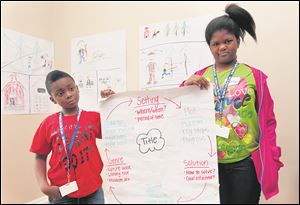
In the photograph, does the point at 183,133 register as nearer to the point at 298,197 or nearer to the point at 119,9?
the point at 119,9

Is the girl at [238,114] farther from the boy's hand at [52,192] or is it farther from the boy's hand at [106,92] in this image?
the boy's hand at [52,192]

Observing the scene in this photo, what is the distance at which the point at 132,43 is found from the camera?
0.87m

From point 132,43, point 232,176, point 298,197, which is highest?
point 132,43

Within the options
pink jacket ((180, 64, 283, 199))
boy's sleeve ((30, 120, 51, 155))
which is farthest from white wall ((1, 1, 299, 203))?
pink jacket ((180, 64, 283, 199))

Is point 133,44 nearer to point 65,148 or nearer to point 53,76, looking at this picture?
point 53,76

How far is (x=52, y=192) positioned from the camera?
75cm

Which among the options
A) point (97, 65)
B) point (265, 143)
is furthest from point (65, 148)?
point (265, 143)

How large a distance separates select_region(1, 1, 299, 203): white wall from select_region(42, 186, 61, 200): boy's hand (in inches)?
1.5

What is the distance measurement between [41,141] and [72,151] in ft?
0.35

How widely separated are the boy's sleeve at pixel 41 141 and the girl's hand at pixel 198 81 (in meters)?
0.44

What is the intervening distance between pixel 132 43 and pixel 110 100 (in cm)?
20

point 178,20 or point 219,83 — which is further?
point 178,20

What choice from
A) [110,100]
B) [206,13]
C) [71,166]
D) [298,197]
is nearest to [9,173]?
[71,166]

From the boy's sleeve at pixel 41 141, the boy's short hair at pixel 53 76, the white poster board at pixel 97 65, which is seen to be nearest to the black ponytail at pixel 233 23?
the white poster board at pixel 97 65
